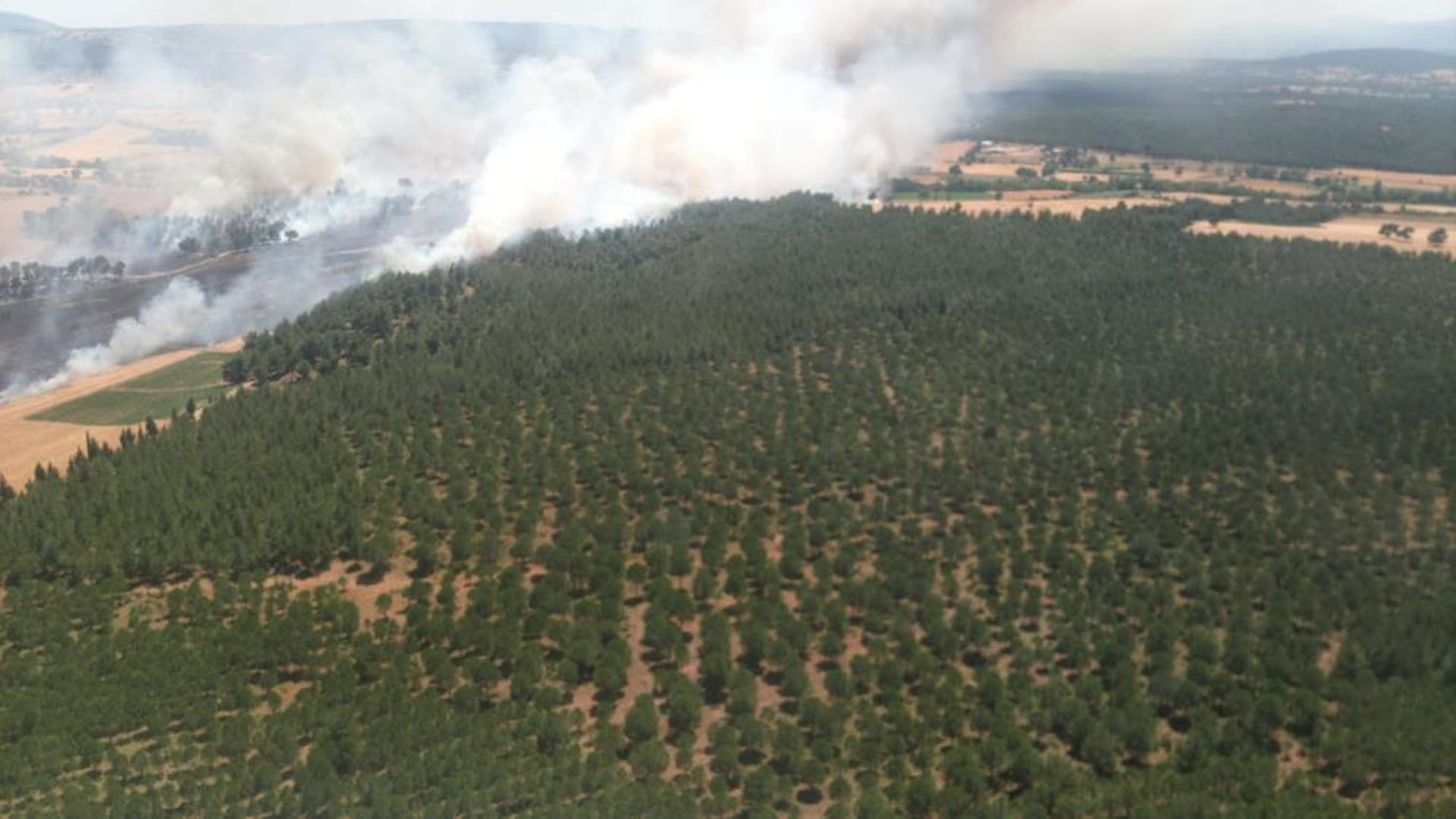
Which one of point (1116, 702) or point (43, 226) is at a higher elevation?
point (43, 226)

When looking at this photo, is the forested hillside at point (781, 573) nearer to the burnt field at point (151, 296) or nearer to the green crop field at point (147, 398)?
the green crop field at point (147, 398)

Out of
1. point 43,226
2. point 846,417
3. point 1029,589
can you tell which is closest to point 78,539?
point 846,417

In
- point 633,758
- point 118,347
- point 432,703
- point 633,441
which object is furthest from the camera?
point 118,347

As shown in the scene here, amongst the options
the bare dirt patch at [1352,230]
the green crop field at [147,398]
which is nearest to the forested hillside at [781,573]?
the green crop field at [147,398]

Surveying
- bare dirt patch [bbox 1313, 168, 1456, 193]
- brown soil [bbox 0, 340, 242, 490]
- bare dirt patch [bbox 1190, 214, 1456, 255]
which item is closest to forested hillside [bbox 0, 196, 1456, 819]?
brown soil [bbox 0, 340, 242, 490]

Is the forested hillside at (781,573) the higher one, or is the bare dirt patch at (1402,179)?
the bare dirt patch at (1402,179)

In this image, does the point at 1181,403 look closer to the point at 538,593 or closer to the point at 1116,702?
the point at 1116,702
